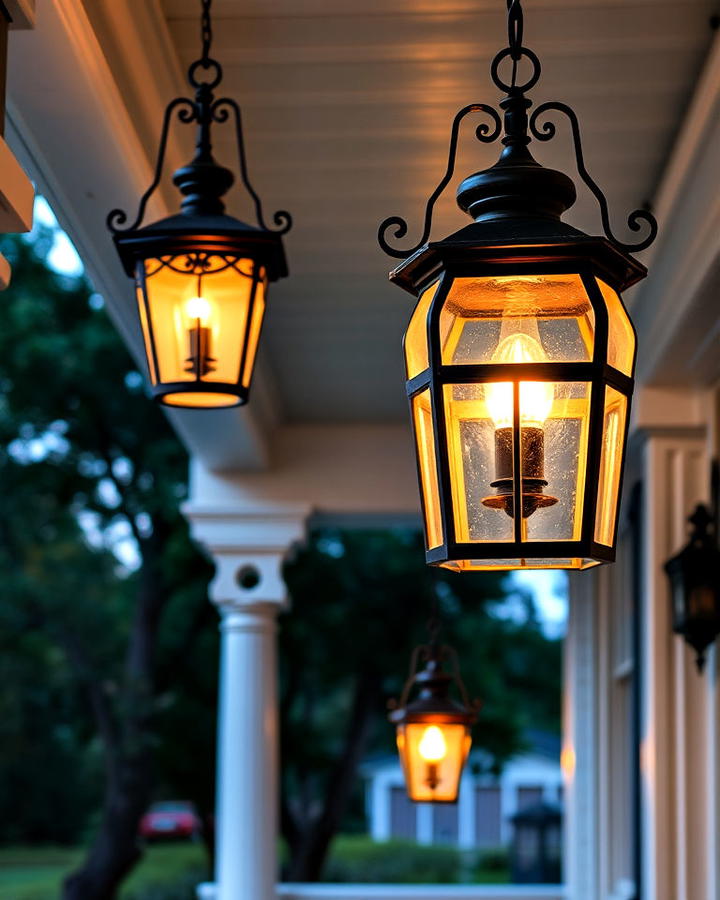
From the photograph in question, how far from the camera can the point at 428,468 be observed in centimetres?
205

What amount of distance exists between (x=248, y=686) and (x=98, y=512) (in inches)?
330

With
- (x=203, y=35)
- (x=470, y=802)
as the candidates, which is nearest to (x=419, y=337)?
(x=203, y=35)

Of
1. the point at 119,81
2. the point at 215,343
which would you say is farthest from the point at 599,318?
the point at 119,81

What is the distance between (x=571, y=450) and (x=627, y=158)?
2.39 meters

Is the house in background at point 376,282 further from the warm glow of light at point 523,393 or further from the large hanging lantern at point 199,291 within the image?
the warm glow of light at point 523,393

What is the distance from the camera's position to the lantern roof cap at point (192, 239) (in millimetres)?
2777

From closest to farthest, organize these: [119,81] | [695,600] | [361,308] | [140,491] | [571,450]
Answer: [571,450]
[119,81]
[695,600]
[361,308]
[140,491]

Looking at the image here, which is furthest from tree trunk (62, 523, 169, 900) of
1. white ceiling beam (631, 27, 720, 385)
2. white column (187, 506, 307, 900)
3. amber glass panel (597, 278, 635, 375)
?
amber glass panel (597, 278, 635, 375)

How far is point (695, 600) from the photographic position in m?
4.57

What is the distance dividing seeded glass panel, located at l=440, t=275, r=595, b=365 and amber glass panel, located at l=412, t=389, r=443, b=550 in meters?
0.09

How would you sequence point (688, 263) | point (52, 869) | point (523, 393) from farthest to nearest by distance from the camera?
point (52, 869) → point (688, 263) → point (523, 393)

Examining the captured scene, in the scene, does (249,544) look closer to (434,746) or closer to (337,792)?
(434,746)

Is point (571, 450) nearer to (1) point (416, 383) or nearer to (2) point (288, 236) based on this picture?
(1) point (416, 383)

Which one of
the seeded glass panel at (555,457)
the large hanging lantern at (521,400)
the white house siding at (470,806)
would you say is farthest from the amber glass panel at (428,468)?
the white house siding at (470,806)
